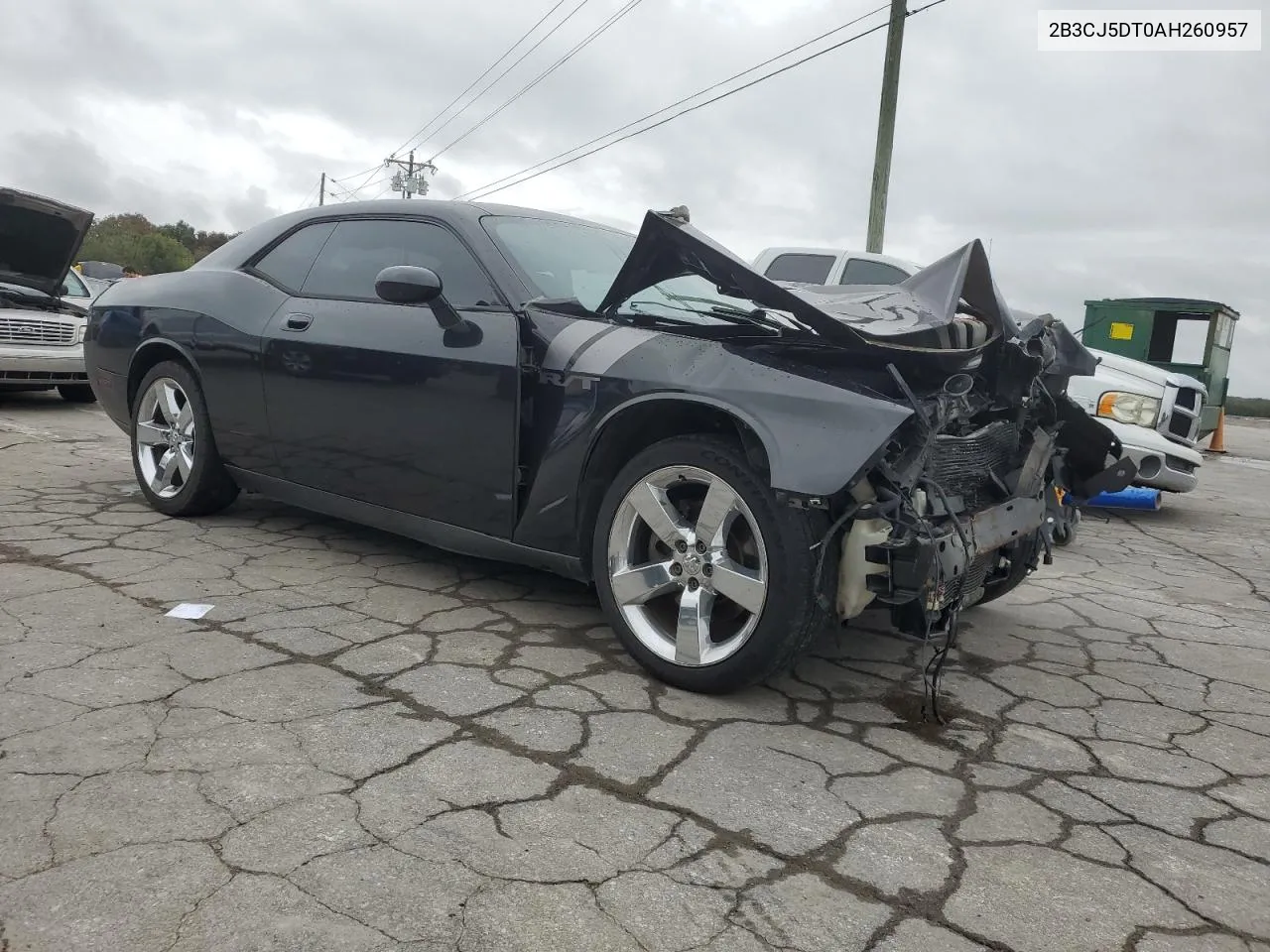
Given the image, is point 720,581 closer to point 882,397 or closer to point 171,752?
point 882,397

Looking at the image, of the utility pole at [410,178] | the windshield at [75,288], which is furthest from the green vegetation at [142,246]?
the windshield at [75,288]

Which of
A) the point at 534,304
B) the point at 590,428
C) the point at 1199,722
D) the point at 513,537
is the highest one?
the point at 534,304

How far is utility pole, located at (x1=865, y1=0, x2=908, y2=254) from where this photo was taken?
13.4 metres

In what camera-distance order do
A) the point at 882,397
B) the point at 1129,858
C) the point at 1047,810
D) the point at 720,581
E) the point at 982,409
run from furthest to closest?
1. the point at 982,409
2. the point at 720,581
3. the point at 882,397
4. the point at 1047,810
5. the point at 1129,858

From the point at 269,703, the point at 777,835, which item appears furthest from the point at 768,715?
the point at 269,703

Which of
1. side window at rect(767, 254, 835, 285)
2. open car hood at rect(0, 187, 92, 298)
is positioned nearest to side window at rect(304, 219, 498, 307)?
side window at rect(767, 254, 835, 285)

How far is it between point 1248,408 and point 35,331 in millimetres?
25842

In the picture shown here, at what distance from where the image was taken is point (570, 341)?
3234 mm

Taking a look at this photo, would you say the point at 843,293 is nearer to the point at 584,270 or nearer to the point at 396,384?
the point at 584,270

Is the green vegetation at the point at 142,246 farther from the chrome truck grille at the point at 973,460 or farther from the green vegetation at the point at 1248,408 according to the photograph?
the chrome truck grille at the point at 973,460

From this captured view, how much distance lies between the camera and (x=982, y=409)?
3.10 meters

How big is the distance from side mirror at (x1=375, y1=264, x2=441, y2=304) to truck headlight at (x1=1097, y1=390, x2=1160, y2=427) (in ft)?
17.6

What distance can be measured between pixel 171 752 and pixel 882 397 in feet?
6.49

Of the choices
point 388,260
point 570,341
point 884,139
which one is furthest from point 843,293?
point 884,139
